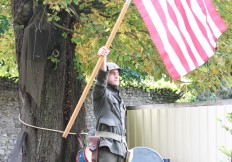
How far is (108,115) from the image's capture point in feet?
16.3

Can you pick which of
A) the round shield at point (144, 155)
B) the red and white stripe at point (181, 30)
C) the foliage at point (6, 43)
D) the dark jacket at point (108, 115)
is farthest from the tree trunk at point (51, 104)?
the red and white stripe at point (181, 30)

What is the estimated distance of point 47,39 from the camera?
648 centimetres

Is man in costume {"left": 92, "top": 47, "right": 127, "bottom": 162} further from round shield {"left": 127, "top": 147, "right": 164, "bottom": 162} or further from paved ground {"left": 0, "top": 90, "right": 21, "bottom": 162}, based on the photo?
paved ground {"left": 0, "top": 90, "right": 21, "bottom": 162}

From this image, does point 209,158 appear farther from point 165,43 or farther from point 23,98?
point 165,43

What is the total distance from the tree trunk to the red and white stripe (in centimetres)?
253

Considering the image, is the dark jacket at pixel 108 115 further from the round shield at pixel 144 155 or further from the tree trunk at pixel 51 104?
the tree trunk at pixel 51 104

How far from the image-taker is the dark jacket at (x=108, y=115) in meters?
4.86

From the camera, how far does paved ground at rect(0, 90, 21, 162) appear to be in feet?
32.3

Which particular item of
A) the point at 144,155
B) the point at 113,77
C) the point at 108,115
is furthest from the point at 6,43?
the point at 108,115

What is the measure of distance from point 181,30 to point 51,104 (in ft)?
8.73

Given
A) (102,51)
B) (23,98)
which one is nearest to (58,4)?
(23,98)

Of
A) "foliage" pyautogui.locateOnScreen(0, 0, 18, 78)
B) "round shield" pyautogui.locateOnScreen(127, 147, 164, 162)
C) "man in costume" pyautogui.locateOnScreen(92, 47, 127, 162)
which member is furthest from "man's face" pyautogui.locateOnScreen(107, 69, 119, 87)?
"foliage" pyautogui.locateOnScreen(0, 0, 18, 78)

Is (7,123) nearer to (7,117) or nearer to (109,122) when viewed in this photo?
(7,117)

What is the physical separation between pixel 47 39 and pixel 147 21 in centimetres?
256
